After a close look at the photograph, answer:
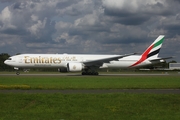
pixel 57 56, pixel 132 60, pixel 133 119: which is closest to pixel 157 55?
pixel 132 60

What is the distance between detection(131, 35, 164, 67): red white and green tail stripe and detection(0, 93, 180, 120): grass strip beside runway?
3583cm

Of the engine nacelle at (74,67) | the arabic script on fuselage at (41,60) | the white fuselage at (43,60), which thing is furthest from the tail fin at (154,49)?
the arabic script on fuselage at (41,60)

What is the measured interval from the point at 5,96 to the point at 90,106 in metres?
5.56

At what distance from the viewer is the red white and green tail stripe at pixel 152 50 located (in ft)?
172

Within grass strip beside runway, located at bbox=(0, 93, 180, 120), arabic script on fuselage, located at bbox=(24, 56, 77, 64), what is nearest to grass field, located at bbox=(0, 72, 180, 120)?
grass strip beside runway, located at bbox=(0, 93, 180, 120)

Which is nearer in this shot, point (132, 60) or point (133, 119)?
point (133, 119)

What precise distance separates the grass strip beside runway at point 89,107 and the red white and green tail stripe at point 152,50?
1411 inches

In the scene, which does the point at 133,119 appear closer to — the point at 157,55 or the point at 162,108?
the point at 162,108

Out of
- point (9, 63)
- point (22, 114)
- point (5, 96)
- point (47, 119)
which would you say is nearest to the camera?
point (47, 119)

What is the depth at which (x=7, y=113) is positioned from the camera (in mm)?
12164

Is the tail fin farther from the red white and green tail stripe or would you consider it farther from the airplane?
the airplane

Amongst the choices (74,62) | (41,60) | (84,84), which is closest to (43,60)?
(41,60)

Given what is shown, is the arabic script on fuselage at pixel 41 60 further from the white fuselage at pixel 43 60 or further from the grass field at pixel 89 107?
the grass field at pixel 89 107

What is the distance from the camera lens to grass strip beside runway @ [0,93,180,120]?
1166 centimetres
